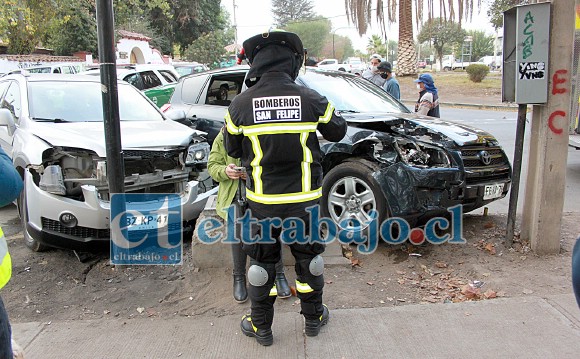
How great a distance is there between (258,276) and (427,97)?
15.6ft

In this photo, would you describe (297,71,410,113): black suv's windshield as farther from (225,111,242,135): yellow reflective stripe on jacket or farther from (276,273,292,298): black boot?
(225,111,242,135): yellow reflective stripe on jacket

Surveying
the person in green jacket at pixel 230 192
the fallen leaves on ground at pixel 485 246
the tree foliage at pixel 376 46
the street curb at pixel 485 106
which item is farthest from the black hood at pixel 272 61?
the tree foliage at pixel 376 46

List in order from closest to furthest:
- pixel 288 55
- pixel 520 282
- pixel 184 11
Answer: pixel 288 55
pixel 520 282
pixel 184 11

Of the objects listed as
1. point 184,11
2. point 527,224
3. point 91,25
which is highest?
point 184,11

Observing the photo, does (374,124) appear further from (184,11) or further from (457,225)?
(184,11)

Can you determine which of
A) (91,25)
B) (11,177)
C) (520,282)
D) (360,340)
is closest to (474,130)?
(520,282)

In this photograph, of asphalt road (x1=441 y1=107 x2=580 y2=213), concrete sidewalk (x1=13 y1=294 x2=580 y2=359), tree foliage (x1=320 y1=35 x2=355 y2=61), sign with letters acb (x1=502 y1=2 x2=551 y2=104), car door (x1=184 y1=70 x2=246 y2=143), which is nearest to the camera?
concrete sidewalk (x1=13 y1=294 x2=580 y2=359)

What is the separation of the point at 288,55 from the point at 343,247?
2262mm

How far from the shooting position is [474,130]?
4902 millimetres

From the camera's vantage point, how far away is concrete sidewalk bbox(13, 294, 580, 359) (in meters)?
3.10

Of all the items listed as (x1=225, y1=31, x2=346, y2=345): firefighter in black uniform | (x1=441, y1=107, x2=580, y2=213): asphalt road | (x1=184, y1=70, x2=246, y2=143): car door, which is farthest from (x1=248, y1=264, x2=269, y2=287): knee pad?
(x1=441, y1=107, x2=580, y2=213): asphalt road

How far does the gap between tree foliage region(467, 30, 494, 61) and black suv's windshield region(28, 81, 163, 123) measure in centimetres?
7221

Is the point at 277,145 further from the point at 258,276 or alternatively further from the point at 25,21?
the point at 25,21

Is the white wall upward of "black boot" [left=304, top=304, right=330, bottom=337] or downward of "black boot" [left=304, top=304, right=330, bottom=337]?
upward
